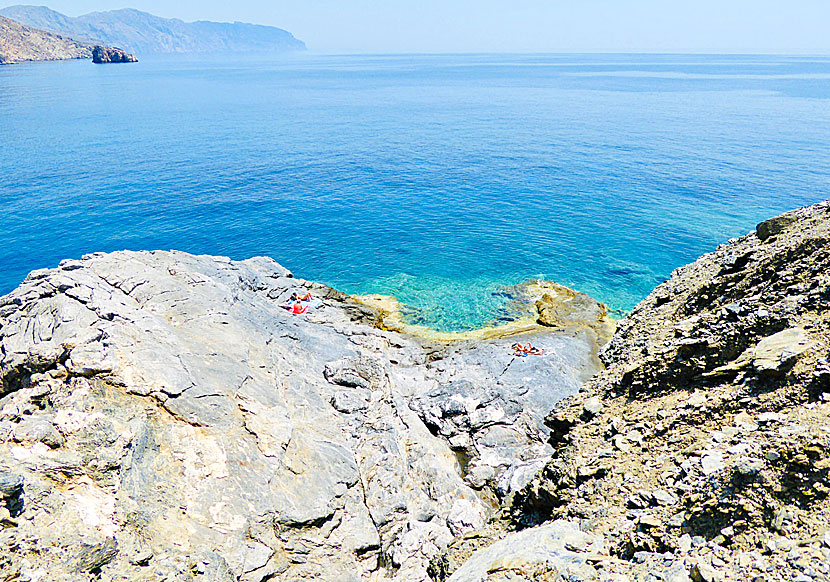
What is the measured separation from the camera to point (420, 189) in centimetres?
7606

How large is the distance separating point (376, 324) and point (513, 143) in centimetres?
7356

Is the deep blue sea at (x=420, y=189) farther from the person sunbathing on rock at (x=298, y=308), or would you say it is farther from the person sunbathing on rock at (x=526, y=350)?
the person sunbathing on rock at (x=298, y=308)

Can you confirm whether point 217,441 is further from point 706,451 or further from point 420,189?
point 420,189

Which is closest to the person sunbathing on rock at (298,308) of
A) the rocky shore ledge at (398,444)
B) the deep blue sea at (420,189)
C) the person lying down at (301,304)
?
the person lying down at (301,304)

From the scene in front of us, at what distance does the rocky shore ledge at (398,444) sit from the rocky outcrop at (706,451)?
0.22ft

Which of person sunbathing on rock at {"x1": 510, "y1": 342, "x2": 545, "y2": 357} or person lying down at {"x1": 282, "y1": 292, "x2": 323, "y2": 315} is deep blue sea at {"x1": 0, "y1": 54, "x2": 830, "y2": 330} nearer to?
person sunbathing on rock at {"x1": 510, "y1": 342, "x2": 545, "y2": 357}

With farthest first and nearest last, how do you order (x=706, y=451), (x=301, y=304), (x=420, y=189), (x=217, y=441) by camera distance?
(x=420, y=189)
(x=301, y=304)
(x=217, y=441)
(x=706, y=451)

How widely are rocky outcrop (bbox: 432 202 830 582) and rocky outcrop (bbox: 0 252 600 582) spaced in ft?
14.4

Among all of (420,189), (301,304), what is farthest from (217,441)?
(420,189)

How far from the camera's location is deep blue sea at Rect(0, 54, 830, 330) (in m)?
52.8

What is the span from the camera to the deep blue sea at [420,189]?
173 ft

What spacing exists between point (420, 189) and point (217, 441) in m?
61.8

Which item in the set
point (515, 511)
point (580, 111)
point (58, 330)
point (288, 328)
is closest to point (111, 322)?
point (58, 330)

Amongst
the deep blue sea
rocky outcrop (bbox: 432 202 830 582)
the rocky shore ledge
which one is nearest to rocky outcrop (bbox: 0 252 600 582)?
the rocky shore ledge
